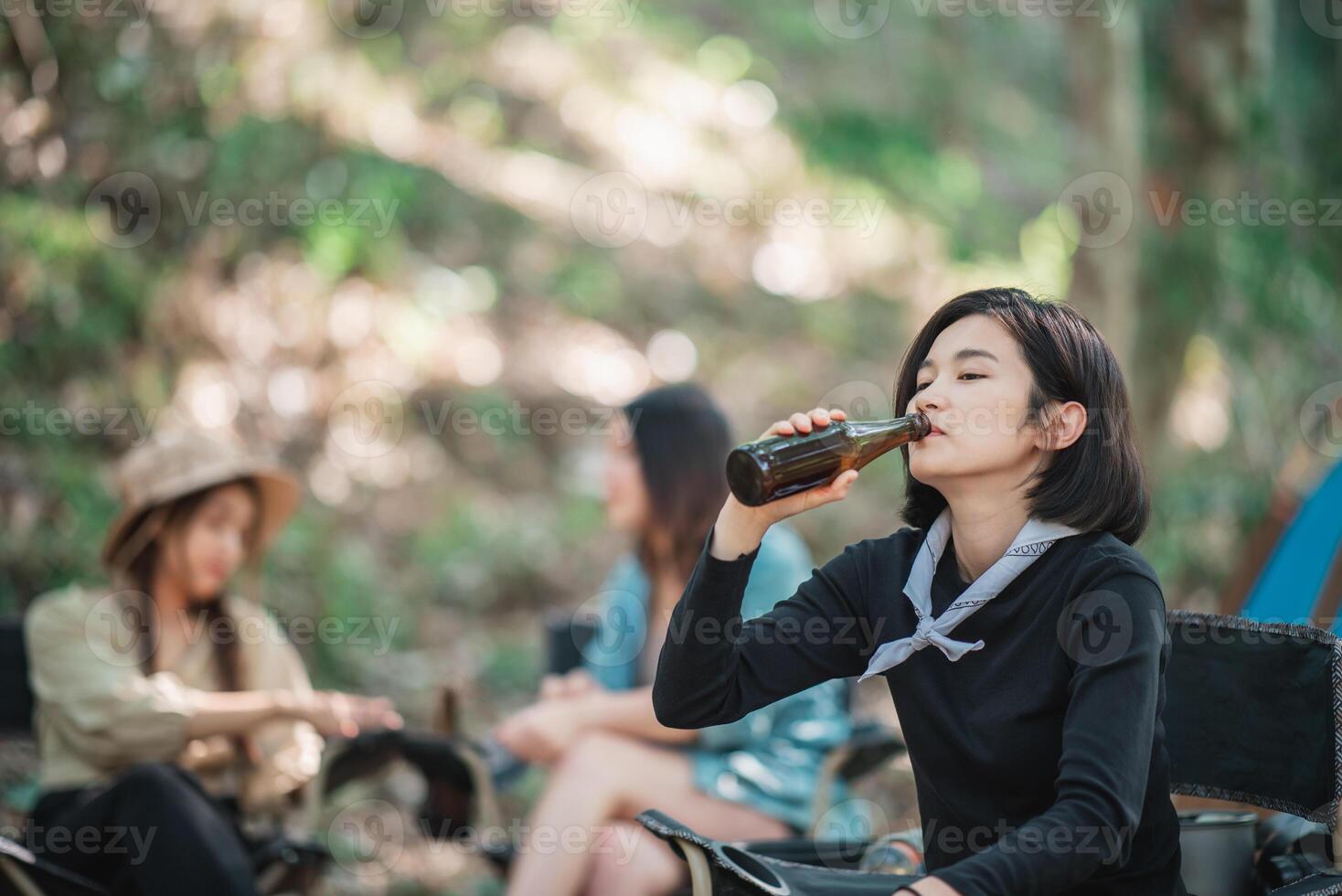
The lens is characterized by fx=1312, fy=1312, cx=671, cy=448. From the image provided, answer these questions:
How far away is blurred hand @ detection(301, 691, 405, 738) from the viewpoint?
2.78 metres

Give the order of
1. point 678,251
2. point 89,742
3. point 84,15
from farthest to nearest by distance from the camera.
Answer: point 678,251 < point 84,15 < point 89,742

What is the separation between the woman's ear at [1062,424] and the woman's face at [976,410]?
0.04 ft

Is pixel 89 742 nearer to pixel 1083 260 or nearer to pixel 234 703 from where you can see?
pixel 234 703

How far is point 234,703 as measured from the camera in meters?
2.75

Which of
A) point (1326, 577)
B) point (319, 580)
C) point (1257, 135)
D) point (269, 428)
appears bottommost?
point (319, 580)

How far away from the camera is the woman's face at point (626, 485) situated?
112 inches

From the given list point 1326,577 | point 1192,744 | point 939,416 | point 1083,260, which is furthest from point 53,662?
point 1083,260

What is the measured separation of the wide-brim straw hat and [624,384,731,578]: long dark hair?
878 mm

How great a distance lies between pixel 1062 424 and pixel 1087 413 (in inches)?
1.4

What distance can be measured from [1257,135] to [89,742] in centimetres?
431
